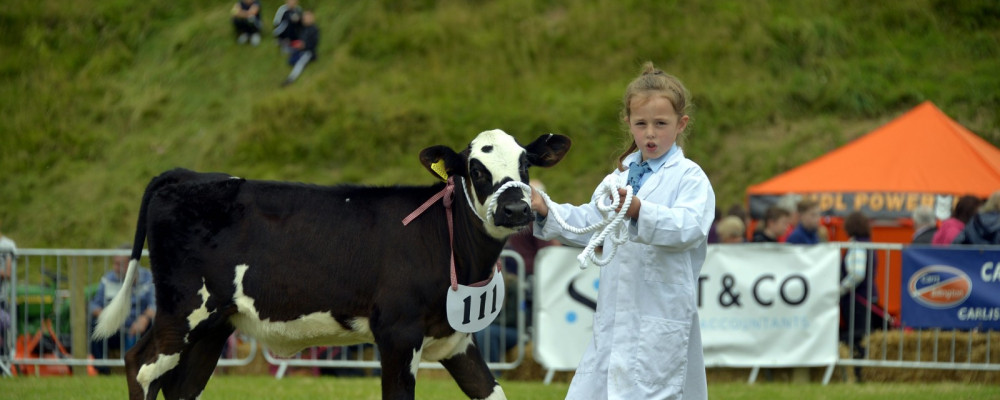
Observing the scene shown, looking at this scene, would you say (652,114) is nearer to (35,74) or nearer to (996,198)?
(996,198)

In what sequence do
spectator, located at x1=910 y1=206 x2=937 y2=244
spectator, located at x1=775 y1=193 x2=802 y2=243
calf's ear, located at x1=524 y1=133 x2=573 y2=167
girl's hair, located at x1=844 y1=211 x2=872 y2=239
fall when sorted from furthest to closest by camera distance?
spectator, located at x1=775 y1=193 x2=802 y2=243 < girl's hair, located at x1=844 y1=211 x2=872 y2=239 < spectator, located at x1=910 y1=206 x2=937 y2=244 < calf's ear, located at x1=524 y1=133 x2=573 y2=167

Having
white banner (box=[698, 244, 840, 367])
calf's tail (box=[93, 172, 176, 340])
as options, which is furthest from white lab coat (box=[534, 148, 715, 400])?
white banner (box=[698, 244, 840, 367])

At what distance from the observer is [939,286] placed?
1007cm

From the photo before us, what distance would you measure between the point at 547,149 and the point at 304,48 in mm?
19127

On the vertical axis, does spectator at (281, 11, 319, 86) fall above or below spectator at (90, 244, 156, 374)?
above

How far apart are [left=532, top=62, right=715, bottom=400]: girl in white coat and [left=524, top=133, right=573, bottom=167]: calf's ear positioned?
1203 millimetres

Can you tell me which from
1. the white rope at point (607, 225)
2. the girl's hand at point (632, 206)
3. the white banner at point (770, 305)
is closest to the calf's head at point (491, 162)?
the white rope at point (607, 225)

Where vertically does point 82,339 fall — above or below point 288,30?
below

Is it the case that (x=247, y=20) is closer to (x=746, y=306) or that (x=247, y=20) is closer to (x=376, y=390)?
(x=376, y=390)

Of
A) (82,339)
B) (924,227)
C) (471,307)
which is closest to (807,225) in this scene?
(924,227)

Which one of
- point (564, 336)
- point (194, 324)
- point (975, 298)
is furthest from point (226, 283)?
point (975, 298)

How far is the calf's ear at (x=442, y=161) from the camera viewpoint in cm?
572

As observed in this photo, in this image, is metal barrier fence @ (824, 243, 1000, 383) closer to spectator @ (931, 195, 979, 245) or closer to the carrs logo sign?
the carrs logo sign

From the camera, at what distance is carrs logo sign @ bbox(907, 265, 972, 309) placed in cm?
1002
